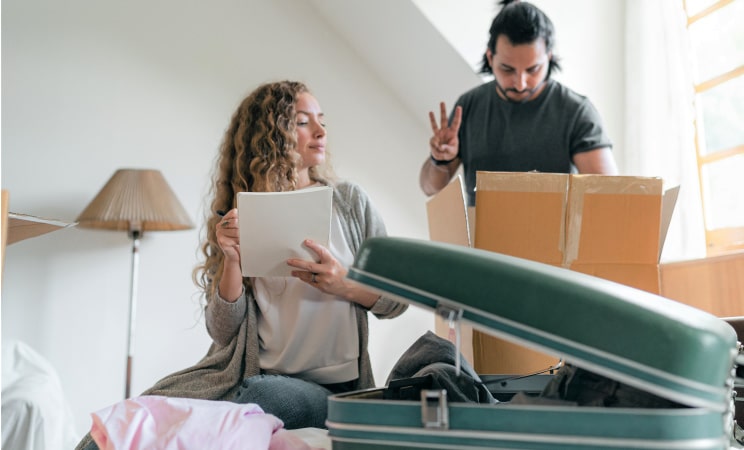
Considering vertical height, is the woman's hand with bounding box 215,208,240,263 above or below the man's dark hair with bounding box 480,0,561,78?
below

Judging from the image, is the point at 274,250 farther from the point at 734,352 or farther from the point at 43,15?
the point at 43,15

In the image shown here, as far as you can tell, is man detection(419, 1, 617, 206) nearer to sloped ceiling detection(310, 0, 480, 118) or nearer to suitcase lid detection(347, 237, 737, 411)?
sloped ceiling detection(310, 0, 480, 118)

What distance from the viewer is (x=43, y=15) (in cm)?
288

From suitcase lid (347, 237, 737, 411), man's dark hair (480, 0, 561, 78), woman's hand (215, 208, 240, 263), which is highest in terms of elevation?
man's dark hair (480, 0, 561, 78)

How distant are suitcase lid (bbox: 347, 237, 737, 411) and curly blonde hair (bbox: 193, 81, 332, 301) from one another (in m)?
0.93

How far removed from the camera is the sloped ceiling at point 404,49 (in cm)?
267

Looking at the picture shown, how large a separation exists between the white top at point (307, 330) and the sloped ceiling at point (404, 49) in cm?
141

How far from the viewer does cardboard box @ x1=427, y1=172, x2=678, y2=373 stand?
1.26 metres

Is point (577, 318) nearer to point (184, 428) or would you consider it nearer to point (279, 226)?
point (184, 428)

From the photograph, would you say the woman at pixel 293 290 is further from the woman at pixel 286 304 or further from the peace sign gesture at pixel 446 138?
the peace sign gesture at pixel 446 138

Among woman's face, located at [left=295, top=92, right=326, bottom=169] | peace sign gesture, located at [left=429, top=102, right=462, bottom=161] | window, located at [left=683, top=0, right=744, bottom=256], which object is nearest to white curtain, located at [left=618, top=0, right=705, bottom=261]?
window, located at [left=683, top=0, right=744, bottom=256]

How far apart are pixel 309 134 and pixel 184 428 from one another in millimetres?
893

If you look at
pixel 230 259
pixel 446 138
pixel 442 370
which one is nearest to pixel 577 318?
pixel 442 370

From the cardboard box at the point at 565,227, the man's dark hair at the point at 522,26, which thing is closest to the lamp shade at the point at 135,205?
the man's dark hair at the point at 522,26
